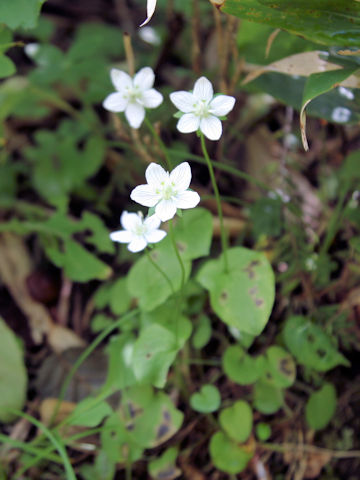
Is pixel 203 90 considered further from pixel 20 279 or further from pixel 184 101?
pixel 20 279

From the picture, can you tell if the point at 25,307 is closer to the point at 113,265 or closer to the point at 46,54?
the point at 113,265

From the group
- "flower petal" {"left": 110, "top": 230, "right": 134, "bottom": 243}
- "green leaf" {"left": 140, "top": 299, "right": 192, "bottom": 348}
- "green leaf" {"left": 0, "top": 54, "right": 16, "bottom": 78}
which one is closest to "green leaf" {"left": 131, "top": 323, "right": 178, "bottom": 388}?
"green leaf" {"left": 140, "top": 299, "right": 192, "bottom": 348}

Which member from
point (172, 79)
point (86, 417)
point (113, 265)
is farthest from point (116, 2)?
point (86, 417)

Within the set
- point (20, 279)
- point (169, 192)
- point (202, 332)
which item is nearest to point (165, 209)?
point (169, 192)

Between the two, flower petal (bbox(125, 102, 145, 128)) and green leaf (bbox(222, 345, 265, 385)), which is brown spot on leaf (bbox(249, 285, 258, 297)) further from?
flower petal (bbox(125, 102, 145, 128))

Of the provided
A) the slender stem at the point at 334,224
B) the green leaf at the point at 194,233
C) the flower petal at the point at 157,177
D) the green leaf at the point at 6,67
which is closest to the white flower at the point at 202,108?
the flower petal at the point at 157,177

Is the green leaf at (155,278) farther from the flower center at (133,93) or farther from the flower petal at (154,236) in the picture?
the flower center at (133,93)
